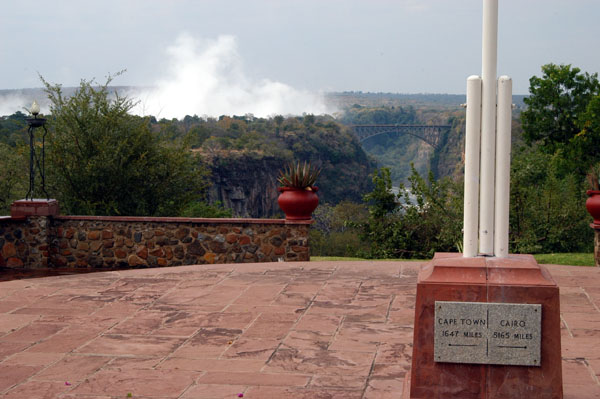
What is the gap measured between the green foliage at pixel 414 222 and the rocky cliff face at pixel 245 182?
35.8 meters

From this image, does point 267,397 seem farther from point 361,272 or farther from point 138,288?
point 361,272

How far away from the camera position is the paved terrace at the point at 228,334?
12.6 feet

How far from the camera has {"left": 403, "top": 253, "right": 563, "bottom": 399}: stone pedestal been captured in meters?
3.18

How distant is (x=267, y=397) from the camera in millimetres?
3625

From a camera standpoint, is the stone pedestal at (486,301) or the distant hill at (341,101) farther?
the distant hill at (341,101)

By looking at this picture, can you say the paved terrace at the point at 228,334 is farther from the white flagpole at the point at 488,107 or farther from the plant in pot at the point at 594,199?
the plant in pot at the point at 594,199

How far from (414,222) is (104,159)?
5.28m

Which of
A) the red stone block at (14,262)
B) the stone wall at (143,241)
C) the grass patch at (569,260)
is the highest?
the stone wall at (143,241)

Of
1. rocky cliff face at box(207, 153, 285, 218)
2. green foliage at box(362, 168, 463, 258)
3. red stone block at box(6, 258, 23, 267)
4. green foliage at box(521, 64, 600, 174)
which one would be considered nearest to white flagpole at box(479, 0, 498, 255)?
red stone block at box(6, 258, 23, 267)

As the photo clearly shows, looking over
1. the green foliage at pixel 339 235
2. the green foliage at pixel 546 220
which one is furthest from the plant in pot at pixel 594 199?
the green foliage at pixel 339 235

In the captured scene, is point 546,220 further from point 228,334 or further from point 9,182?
point 9,182

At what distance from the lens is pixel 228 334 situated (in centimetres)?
491

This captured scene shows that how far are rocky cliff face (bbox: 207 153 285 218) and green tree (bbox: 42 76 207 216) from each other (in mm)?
36217

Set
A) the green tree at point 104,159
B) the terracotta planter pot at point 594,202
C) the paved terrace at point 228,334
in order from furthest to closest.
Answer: the green tree at point 104,159 < the terracotta planter pot at point 594,202 < the paved terrace at point 228,334
